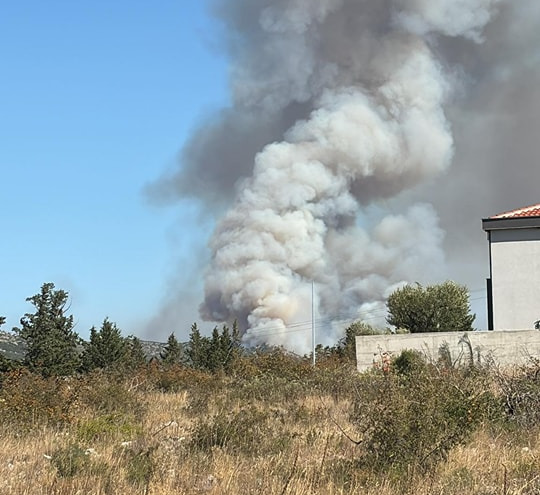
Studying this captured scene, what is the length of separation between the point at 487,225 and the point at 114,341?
17620mm

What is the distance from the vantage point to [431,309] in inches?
1773

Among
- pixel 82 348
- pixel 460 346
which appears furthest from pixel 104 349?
pixel 460 346

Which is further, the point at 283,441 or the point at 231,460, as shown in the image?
the point at 283,441

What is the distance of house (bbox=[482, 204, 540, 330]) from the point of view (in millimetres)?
33156

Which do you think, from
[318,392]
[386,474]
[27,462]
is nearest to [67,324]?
[318,392]

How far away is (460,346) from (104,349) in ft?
48.3

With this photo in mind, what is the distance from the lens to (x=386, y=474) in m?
7.11

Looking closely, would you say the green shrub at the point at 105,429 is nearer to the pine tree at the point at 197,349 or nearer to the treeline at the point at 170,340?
the treeline at the point at 170,340

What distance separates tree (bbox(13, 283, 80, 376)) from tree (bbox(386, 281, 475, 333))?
2294 cm

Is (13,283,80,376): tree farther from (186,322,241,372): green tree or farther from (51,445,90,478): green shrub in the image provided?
(51,445,90,478): green shrub

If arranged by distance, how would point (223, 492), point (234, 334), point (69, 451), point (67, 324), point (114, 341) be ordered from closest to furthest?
point (223, 492) < point (69, 451) < point (67, 324) < point (114, 341) < point (234, 334)

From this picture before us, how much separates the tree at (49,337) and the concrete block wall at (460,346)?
10360 mm

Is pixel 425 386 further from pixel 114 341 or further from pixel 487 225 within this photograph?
pixel 487 225

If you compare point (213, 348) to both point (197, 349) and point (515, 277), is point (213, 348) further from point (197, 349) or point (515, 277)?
point (515, 277)
